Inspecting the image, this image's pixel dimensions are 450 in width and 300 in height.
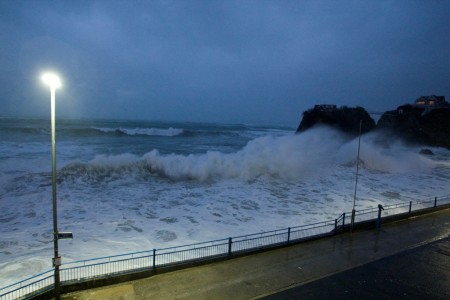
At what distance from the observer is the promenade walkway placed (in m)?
7.65

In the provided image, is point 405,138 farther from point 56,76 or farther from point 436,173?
point 56,76

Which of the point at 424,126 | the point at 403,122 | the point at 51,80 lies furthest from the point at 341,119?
the point at 51,80

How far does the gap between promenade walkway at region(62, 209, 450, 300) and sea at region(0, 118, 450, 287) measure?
4145mm

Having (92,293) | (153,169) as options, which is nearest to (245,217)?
(92,293)

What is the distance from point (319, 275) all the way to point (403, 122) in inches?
3424

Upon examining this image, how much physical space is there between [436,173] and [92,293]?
3758cm

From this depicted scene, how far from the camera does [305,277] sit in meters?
8.62

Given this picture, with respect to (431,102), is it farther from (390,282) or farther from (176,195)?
(390,282)

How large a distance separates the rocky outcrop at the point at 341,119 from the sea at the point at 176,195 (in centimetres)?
4402

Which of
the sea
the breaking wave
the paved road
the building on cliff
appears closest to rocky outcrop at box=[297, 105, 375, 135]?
the building on cliff

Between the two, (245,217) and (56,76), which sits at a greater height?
(56,76)

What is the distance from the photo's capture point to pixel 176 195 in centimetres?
2148

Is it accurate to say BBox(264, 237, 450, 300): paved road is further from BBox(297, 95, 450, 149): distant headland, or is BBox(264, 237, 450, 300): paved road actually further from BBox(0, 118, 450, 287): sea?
BBox(297, 95, 450, 149): distant headland

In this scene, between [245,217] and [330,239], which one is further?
[245,217]
